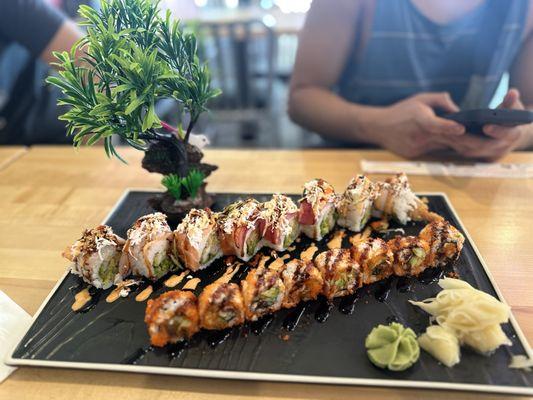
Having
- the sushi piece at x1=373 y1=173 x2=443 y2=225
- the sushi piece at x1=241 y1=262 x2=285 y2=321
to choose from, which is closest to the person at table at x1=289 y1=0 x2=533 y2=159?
→ the sushi piece at x1=373 y1=173 x2=443 y2=225

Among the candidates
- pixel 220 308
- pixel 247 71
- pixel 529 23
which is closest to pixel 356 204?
pixel 220 308

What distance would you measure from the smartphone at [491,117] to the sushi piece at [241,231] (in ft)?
3.48

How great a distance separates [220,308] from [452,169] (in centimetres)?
148

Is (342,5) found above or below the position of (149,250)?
above

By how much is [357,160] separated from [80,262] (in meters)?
1.47

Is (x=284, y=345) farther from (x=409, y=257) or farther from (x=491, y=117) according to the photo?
(x=491, y=117)

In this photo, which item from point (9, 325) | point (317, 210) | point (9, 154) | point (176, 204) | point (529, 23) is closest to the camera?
point (9, 325)

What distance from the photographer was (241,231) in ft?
4.62

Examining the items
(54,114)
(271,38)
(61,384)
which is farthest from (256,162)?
(271,38)

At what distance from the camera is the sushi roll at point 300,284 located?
1.26 m

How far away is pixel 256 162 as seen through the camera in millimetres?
2246

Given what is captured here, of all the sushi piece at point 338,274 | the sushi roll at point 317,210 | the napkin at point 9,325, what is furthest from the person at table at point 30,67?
the sushi piece at point 338,274

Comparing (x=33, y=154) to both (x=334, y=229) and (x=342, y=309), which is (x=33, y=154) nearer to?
(x=334, y=229)

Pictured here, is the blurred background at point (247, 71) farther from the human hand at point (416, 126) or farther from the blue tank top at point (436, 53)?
the human hand at point (416, 126)
